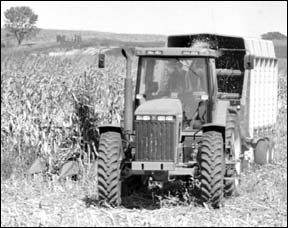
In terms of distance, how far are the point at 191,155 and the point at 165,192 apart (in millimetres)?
939

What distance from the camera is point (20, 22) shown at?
469 inches

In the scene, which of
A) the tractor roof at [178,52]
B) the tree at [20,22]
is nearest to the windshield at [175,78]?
the tractor roof at [178,52]

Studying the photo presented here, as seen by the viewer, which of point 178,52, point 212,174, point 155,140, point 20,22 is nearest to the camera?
point 212,174

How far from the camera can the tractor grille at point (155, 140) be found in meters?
8.89

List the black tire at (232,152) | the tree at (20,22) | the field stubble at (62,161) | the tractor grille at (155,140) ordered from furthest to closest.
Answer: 1. the tree at (20,22)
2. the black tire at (232,152)
3. the tractor grille at (155,140)
4. the field stubble at (62,161)

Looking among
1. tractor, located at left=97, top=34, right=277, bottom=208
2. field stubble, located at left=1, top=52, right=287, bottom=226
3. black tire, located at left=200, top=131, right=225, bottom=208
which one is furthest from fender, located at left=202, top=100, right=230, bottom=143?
field stubble, located at left=1, top=52, right=287, bottom=226

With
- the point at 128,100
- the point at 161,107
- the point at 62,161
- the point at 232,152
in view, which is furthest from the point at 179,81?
the point at 62,161

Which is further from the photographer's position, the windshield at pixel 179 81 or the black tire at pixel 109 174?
the windshield at pixel 179 81

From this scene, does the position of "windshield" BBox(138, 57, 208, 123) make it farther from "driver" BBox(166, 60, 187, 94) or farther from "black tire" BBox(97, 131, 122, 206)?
"black tire" BBox(97, 131, 122, 206)

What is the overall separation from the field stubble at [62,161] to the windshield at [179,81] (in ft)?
4.62

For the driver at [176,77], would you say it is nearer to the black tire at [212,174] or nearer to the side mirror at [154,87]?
the side mirror at [154,87]

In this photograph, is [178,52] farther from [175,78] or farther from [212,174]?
[212,174]

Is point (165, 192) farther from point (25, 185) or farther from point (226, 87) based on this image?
point (226, 87)

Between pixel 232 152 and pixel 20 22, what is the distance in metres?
4.36
